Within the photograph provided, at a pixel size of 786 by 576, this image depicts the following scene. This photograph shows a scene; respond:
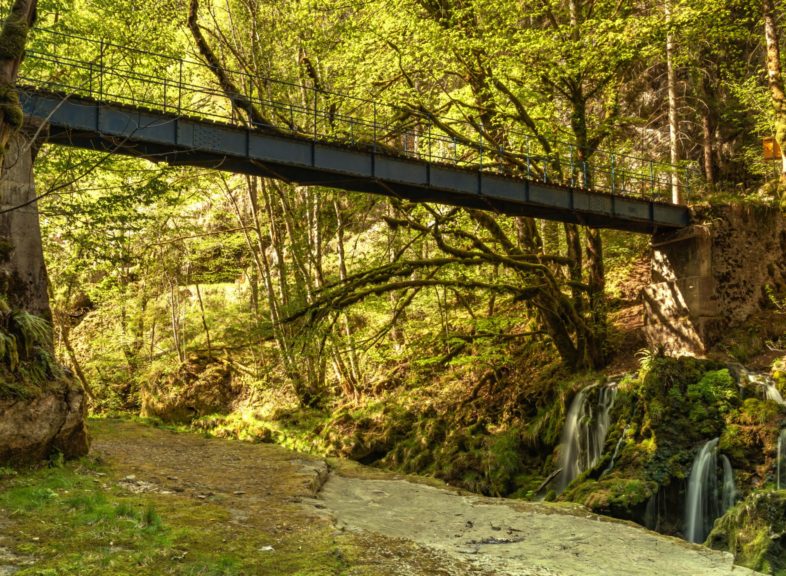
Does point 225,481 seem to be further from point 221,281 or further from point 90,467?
point 221,281

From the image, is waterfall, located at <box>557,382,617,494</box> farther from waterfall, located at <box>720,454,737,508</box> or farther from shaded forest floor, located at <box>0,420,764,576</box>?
shaded forest floor, located at <box>0,420,764,576</box>

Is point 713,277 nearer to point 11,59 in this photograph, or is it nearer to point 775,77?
point 775,77

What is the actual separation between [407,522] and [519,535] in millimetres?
1810

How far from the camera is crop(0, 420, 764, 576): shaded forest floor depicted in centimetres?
713

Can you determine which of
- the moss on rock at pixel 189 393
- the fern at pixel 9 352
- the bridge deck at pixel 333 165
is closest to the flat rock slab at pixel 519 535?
the fern at pixel 9 352

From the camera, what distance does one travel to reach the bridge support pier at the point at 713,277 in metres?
19.6

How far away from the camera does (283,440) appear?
23375 mm

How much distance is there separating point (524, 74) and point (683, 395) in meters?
10.1

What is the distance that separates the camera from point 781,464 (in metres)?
12.9

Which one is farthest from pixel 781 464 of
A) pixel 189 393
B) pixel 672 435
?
pixel 189 393

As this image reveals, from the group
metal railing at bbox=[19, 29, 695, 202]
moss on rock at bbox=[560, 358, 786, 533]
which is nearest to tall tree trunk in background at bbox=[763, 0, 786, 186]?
metal railing at bbox=[19, 29, 695, 202]

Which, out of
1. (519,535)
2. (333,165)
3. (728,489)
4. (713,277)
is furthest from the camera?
(713,277)

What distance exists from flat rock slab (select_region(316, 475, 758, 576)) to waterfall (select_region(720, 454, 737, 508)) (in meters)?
2.58

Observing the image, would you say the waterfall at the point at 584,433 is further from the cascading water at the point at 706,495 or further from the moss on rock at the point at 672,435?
the cascading water at the point at 706,495
